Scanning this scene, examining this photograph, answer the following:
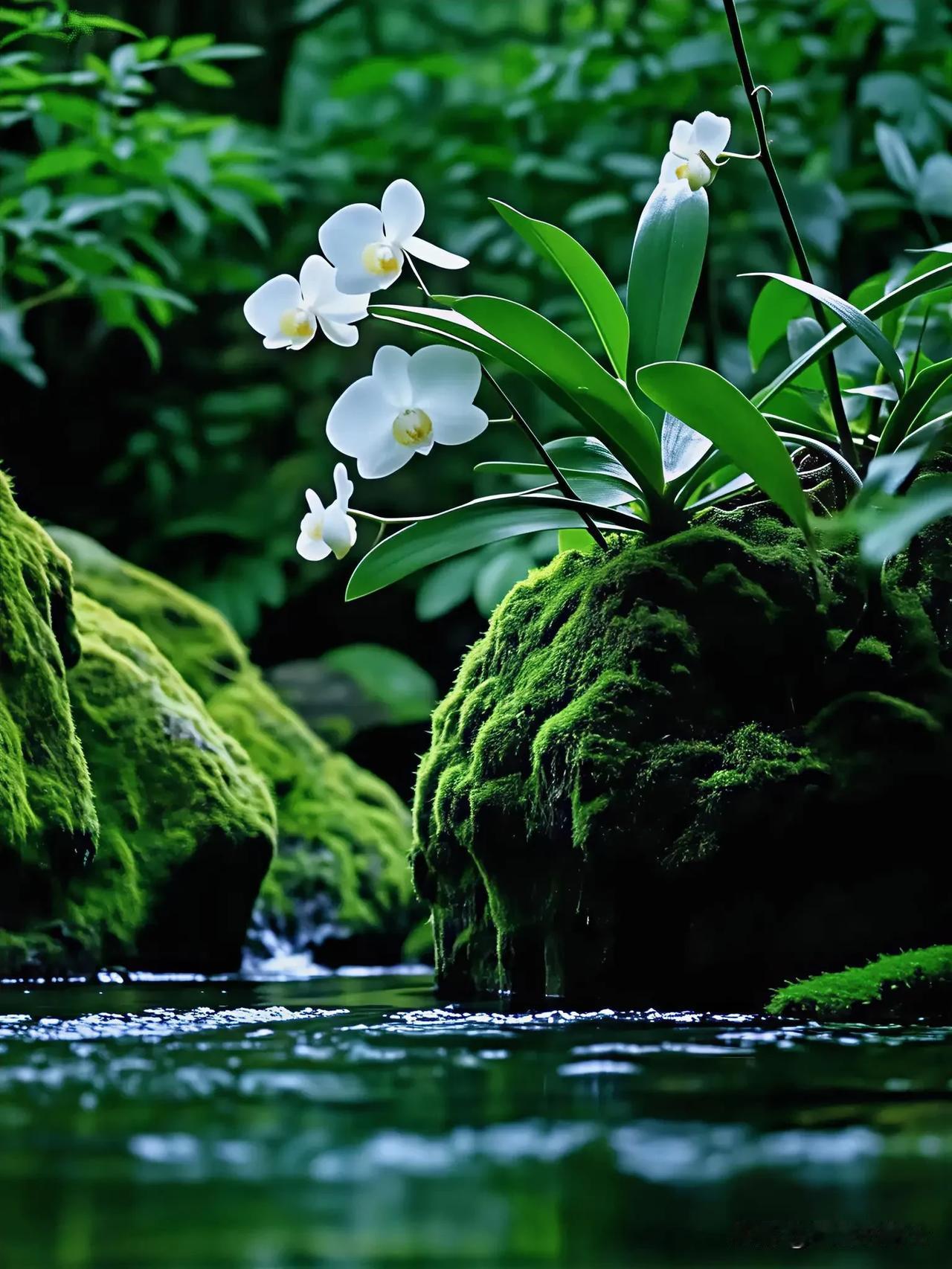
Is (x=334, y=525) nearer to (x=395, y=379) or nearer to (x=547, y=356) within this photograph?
(x=395, y=379)

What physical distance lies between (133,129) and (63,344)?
1608mm

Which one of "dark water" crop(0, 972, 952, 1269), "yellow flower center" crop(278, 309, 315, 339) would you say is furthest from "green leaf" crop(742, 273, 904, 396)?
"dark water" crop(0, 972, 952, 1269)

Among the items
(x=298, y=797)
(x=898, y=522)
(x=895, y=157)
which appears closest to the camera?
(x=898, y=522)

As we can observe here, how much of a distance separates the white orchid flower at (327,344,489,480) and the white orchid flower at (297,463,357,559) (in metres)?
0.11

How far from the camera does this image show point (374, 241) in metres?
1.81

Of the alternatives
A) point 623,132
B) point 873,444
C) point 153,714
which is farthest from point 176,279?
point 873,444

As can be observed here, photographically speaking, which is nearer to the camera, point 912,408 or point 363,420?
point 363,420

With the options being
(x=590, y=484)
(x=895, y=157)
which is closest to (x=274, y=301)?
(x=590, y=484)

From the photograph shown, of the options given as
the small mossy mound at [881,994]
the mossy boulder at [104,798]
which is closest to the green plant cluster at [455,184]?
the mossy boulder at [104,798]

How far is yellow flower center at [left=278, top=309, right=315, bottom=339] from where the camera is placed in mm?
1885

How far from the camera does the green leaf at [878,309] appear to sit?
1.76 metres

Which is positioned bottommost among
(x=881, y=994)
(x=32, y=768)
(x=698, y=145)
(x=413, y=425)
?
(x=881, y=994)

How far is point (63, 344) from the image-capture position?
19.5ft

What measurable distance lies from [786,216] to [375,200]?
4746 millimetres
